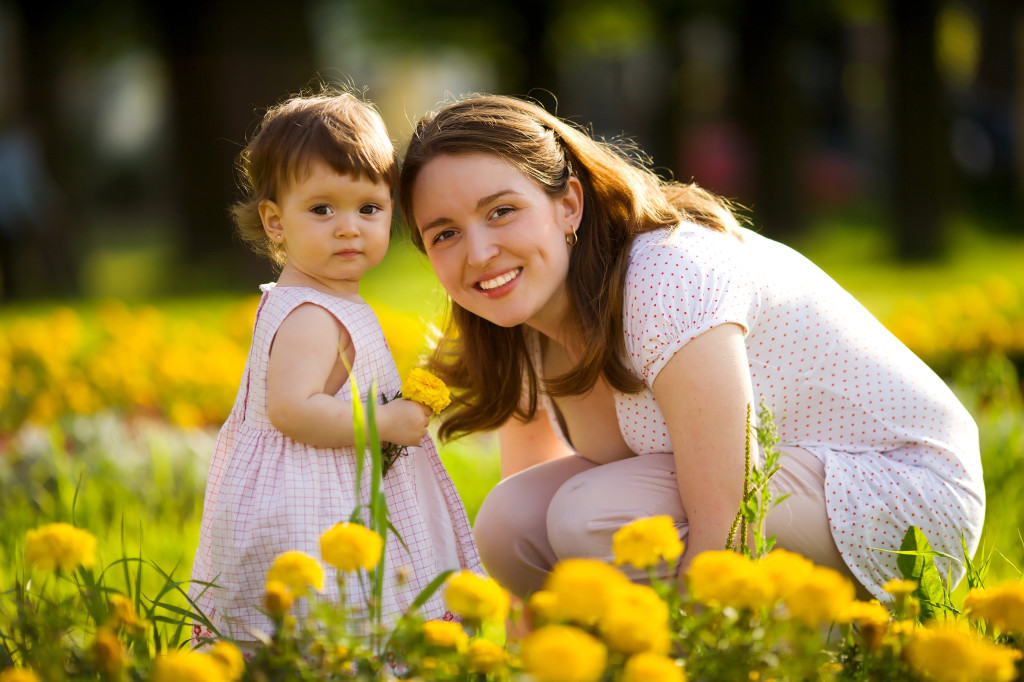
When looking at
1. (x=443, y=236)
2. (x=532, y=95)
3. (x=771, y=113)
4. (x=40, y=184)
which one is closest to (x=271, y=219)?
(x=443, y=236)

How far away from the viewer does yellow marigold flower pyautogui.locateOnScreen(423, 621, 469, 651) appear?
4.31ft

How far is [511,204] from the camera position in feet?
7.09

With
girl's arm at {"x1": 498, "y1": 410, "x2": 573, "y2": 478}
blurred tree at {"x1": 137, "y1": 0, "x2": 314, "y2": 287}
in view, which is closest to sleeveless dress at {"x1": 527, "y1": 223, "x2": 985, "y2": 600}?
girl's arm at {"x1": 498, "y1": 410, "x2": 573, "y2": 478}

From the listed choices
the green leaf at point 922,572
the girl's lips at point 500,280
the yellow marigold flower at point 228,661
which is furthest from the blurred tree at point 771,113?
the yellow marigold flower at point 228,661

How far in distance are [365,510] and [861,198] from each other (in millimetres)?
17329

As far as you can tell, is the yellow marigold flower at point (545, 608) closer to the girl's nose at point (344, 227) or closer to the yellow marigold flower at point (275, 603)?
the yellow marigold flower at point (275, 603)

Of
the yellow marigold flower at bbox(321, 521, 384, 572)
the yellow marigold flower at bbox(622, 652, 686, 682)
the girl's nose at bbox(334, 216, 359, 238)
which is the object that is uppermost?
the girl's nose at bbox(334, 216, 359, 238)

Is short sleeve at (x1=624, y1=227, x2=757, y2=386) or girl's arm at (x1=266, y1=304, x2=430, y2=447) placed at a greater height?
short sleeve at (x1=624, y1=227, x2=757, y2=386)

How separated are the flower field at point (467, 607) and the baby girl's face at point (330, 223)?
0.59m

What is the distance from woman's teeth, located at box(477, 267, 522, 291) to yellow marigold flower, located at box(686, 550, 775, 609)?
3.39 feet

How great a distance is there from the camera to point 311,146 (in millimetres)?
2029

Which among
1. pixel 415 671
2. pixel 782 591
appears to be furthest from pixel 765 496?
pixel 415 671

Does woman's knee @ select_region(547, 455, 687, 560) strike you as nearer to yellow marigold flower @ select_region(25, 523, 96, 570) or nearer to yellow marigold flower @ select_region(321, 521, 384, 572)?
yellow marigold flower @ select_region(321, 521, 384, 572)

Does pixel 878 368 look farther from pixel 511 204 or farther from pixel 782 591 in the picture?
pixel 782 591
